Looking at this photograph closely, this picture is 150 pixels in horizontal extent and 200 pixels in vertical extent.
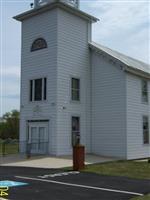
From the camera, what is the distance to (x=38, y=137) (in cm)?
2564

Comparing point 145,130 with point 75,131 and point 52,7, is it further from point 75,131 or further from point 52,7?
point 52,7

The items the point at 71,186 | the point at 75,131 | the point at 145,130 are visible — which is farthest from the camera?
the point at 145,130

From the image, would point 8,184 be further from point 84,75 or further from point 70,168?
point 84,75

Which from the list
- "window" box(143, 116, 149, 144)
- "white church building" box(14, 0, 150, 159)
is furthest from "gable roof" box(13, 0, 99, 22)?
"window" box(143, 116, 149, 144)

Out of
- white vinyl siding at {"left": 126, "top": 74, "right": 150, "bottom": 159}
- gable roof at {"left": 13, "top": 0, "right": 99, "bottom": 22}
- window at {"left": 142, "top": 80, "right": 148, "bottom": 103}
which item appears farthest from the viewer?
window at {"left": 142, "top": 80, "right": 148, "bottom": 103}

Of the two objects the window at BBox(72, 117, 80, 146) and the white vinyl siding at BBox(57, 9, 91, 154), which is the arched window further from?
the window at BBox(72, 117, 80, 146)

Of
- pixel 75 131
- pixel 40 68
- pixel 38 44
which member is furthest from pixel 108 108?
pixel 38 44

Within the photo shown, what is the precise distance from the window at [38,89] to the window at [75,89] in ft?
5.90

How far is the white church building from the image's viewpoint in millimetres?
24641

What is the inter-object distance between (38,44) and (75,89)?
4.00 metres

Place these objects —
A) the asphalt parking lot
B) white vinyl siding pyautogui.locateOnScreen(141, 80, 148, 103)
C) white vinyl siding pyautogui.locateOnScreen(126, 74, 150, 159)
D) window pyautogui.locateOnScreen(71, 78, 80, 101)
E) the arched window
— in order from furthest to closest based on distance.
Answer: white vinyl siding pyautogui.locateOnScreen(141, 80, 148, 103) < the arched window < window pyautogui.locateOnScreen(71, 78, 80, 101) < white vinyl siding pyautogui.locateOnScreen(126, 74, 150, 159) < the asphalt parking lot

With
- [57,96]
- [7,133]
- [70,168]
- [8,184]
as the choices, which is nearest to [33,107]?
[57,96]

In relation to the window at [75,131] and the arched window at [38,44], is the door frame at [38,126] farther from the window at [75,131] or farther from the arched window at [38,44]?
the arched window at [38,44]

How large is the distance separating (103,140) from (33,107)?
202 inches
